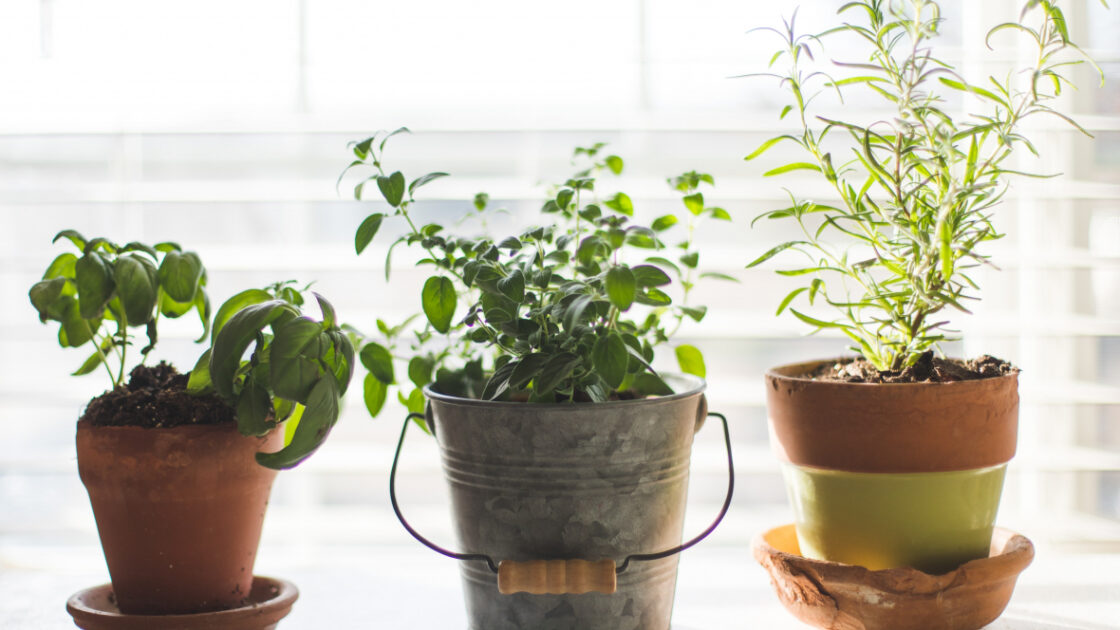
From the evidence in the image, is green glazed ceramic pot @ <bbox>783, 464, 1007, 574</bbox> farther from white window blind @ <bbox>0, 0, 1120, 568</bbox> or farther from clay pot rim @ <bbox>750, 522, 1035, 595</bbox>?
white window blind @ <bbox>0, 0, 1120, 568</bbox>

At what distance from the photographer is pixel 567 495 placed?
0.94 metres

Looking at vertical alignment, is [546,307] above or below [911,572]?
above

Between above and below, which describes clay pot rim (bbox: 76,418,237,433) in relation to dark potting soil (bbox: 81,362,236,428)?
below

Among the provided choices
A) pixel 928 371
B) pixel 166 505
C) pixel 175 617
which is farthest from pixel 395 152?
pixel 928 371

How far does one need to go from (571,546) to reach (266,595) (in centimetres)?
44

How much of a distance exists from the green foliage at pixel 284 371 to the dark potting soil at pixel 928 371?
0.59m

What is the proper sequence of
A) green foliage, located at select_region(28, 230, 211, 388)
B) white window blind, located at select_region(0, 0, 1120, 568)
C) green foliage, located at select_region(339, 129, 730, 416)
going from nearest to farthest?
green foliage, located at select_region(339, 129, 730, 416) → green foliage, located at select_region(28, 230, 211, 388) → white window blind, located at select_region(0, 0, 1120, 568)

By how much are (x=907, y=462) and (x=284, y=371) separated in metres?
0.71

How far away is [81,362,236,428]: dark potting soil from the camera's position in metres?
1.02

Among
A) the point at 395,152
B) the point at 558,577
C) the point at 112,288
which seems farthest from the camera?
the point at 395,152

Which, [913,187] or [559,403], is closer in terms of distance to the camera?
[559,403]

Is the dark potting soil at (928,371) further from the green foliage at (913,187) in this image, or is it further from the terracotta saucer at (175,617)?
the terracotta saucer at (175,617)

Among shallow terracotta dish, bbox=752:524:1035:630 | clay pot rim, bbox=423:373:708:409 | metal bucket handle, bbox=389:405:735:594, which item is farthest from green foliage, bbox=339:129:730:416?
shallow terracotta dish, bbox=752:524:1035:630

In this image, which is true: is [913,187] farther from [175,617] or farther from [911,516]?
[175,617]
